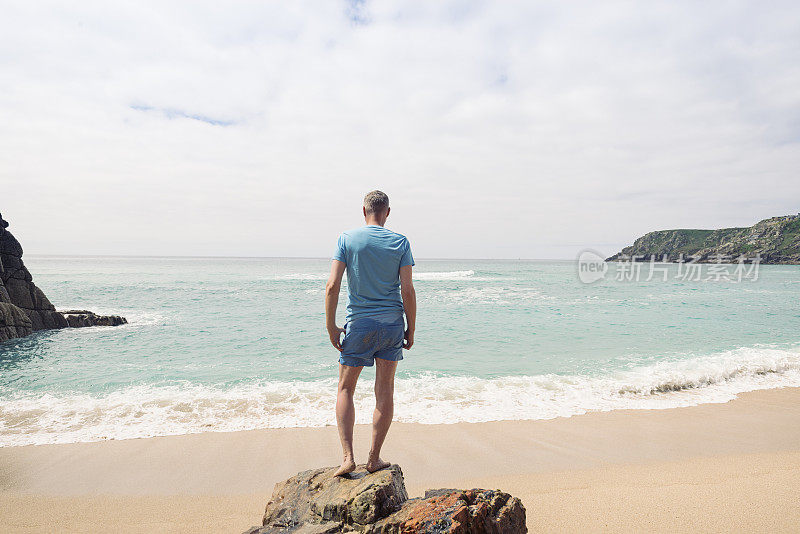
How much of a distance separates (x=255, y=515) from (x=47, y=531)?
5.67 feet

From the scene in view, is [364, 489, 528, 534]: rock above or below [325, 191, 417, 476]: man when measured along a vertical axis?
below

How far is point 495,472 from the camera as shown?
457 centimetres

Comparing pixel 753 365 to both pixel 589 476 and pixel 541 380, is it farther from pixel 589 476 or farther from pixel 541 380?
pixel 589 476

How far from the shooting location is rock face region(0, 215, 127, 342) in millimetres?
14090

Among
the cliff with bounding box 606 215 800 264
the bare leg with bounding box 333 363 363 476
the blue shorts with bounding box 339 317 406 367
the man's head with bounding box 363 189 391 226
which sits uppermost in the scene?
the cliff with bounding box 606 215 800 264

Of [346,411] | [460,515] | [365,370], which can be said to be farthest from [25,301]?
[460,515]

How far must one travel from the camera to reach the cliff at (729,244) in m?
87.2

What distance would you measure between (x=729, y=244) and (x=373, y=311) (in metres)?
127

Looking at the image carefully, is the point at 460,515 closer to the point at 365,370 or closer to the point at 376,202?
the point at 376,202

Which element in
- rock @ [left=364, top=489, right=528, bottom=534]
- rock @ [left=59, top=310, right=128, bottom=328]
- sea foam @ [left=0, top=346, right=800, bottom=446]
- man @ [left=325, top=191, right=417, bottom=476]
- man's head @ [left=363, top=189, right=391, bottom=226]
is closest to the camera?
rock @ [left=364, top=489, right=528, bottom=534]

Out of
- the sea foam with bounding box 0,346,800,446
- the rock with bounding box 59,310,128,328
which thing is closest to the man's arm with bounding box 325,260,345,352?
the sea foam with bounding box 0,346,800,446

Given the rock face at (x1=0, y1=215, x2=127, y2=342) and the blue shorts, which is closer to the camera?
the blue shorts

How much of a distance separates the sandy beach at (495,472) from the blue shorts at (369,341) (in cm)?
189

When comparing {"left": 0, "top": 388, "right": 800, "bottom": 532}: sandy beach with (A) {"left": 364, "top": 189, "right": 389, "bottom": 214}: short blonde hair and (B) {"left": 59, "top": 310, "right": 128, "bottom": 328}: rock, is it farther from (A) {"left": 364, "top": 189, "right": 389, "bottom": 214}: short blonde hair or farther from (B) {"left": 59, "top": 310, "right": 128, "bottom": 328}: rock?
(B) {"left": 59, "top": 310, "right": 128, "bottom": 328}: rock
